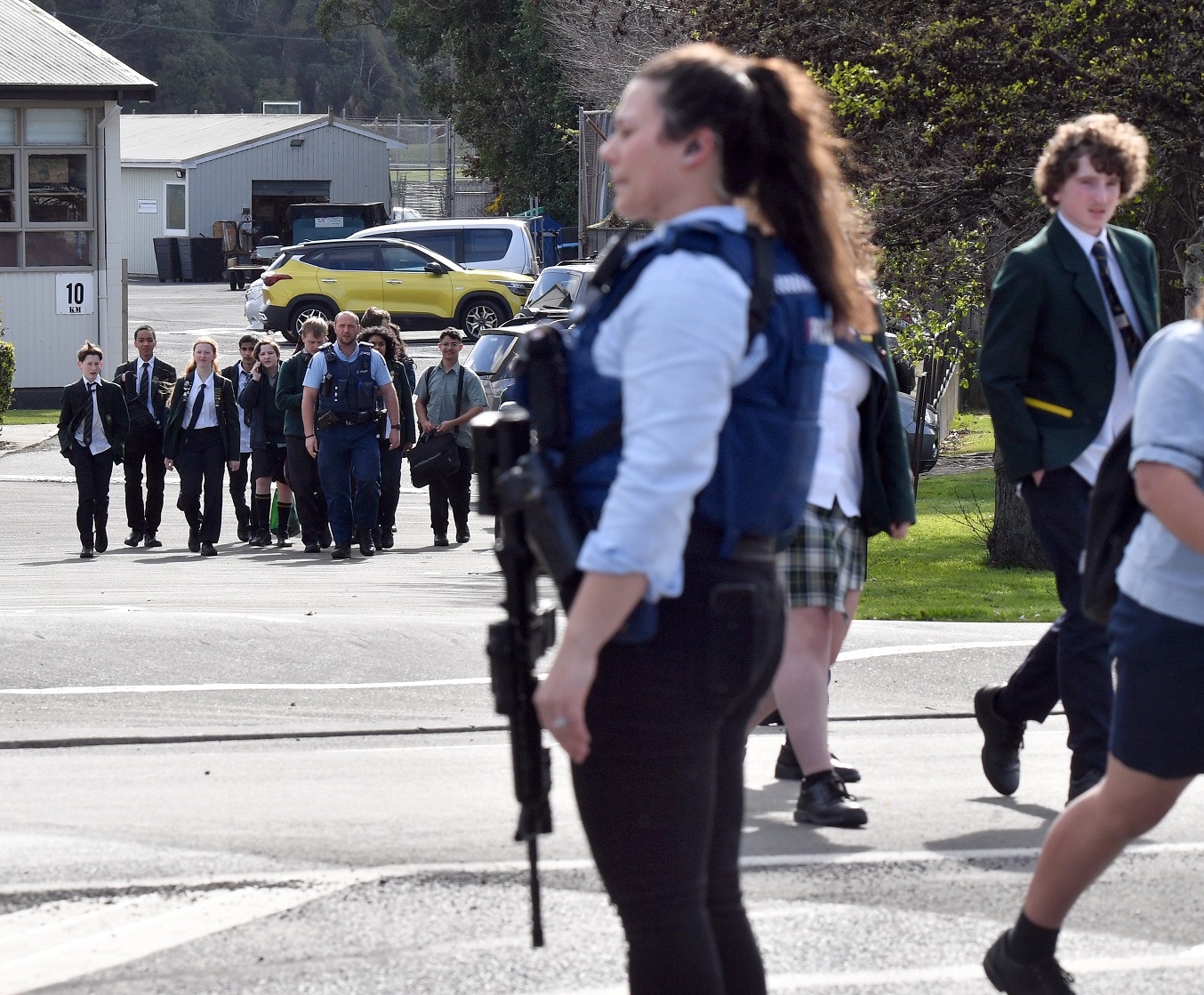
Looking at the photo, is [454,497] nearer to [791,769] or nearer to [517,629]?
[791,769]

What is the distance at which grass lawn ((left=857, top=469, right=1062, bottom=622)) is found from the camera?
439 inches

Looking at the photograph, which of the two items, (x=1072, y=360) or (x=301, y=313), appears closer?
(x=1072, y=360)

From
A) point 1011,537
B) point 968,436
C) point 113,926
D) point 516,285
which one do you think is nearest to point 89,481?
point 1011,537

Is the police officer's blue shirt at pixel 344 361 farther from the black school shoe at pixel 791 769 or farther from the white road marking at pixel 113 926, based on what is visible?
the white road marking at pixel 113 926

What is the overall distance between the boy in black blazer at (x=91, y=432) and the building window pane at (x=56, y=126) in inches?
520

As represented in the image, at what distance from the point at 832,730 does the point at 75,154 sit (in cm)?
2267

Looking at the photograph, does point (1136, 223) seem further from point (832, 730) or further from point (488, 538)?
point (832, 730)

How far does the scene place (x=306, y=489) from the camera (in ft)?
50.0

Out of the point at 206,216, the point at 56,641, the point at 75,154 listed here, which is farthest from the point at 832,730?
the point at 206,216

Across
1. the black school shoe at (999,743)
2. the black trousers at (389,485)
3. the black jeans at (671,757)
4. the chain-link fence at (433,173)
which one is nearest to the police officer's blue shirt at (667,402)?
the black jeans at (671,757)

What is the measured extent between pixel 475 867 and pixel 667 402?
2.64m

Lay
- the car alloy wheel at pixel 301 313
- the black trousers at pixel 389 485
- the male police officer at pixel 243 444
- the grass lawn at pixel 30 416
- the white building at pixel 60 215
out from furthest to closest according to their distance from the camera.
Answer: the car alloy wheel at pixel 301 313 → the white building at pixel 60 215 → the grass lawn at pixel 30 416 → the male police officer at pixel 243 444 → the black trousers at pixel 389 485

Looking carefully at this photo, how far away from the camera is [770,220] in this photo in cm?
292

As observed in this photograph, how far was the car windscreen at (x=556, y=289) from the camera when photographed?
2850 centimetres
